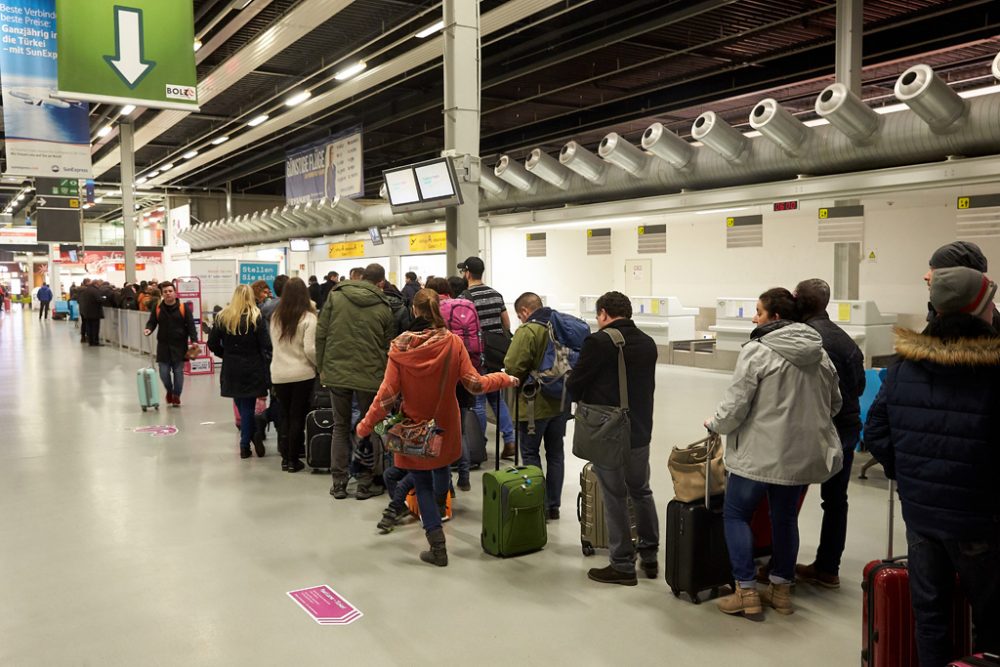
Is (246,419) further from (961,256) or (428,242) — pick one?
(428,242)

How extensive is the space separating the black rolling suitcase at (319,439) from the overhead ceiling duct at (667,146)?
5081mm

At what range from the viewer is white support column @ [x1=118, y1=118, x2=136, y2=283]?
1722 cm

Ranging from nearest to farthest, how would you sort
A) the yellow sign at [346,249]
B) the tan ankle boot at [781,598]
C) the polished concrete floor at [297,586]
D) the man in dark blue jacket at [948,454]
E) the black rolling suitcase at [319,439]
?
the man in dark blue jacket at [948,454] < the polished concrete floor at [297,586] < the tan ankle boot at [781,598] < the black rolling suitcase at [319,439] < the yellow sign at [346,249]

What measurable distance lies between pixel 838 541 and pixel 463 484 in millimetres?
2720

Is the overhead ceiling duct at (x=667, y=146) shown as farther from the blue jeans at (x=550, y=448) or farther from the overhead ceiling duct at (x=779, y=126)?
the blue jeans at (x=550, y=448)

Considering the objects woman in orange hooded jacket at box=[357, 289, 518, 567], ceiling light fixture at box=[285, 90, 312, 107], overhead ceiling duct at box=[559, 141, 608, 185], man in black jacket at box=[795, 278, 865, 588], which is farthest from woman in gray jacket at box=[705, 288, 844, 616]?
ceiling light fixture at box=[285, 90, 312, 107]

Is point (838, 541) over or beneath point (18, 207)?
beneath

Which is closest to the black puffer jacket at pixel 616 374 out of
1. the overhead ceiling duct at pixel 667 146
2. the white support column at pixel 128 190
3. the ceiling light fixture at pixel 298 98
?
the overhead ceiling duct at pixel 667 146

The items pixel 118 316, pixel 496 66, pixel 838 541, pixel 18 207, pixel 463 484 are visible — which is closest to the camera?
pixel 838 541

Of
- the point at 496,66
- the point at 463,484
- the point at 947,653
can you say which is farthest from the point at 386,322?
the point at 496,66

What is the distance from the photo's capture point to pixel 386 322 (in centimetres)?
539

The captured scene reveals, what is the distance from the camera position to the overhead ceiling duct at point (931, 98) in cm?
672

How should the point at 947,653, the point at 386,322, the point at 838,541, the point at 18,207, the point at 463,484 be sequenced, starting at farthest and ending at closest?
the point at 18,207 → the point at 463,484 → the point at 386,322 → the point at 838,541 → the point at 947,653

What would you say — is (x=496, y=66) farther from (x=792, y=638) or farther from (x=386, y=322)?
(x=792, y=638)
